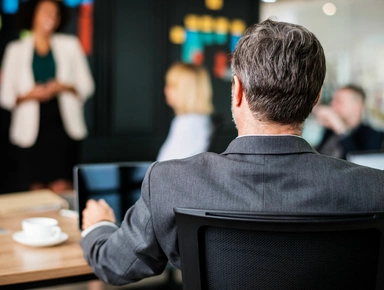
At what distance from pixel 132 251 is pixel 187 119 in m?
3.16

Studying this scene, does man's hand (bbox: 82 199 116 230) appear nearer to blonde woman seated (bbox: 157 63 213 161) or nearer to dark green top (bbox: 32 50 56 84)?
blonde woman seated (bbox: 157 63 213 161)

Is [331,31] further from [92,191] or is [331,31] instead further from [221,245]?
[221,245]

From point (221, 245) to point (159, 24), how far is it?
196 inches

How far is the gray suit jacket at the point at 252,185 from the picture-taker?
109 centimetres

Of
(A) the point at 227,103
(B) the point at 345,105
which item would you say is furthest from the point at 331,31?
(A) the point at 227,103

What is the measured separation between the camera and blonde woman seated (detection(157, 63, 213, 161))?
4336 mm

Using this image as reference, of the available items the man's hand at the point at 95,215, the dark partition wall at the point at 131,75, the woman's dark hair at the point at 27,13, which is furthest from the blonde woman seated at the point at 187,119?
the man's hand at the point at 95,215

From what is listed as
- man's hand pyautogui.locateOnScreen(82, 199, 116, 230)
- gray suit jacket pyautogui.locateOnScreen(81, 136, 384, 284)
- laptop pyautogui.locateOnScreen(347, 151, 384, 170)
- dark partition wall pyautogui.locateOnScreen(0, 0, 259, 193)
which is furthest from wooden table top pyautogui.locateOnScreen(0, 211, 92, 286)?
dark partition wall pyautogui.locateOnScreen(0, 0, 259, 193)

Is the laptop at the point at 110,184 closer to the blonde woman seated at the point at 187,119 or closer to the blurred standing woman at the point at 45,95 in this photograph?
the blonde woman seated at the point at 187,119

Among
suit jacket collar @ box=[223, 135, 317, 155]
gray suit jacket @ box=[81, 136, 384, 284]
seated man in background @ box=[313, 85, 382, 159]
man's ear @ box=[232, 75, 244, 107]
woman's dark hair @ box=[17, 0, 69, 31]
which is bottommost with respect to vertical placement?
seated man in background @ box=[313, 85, 382, 159]

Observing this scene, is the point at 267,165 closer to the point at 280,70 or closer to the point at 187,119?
the point at 280,70

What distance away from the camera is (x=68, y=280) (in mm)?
1571

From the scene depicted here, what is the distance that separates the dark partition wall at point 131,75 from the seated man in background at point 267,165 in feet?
14.1

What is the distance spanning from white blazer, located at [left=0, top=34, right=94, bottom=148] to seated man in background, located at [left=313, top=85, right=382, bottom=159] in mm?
2627
